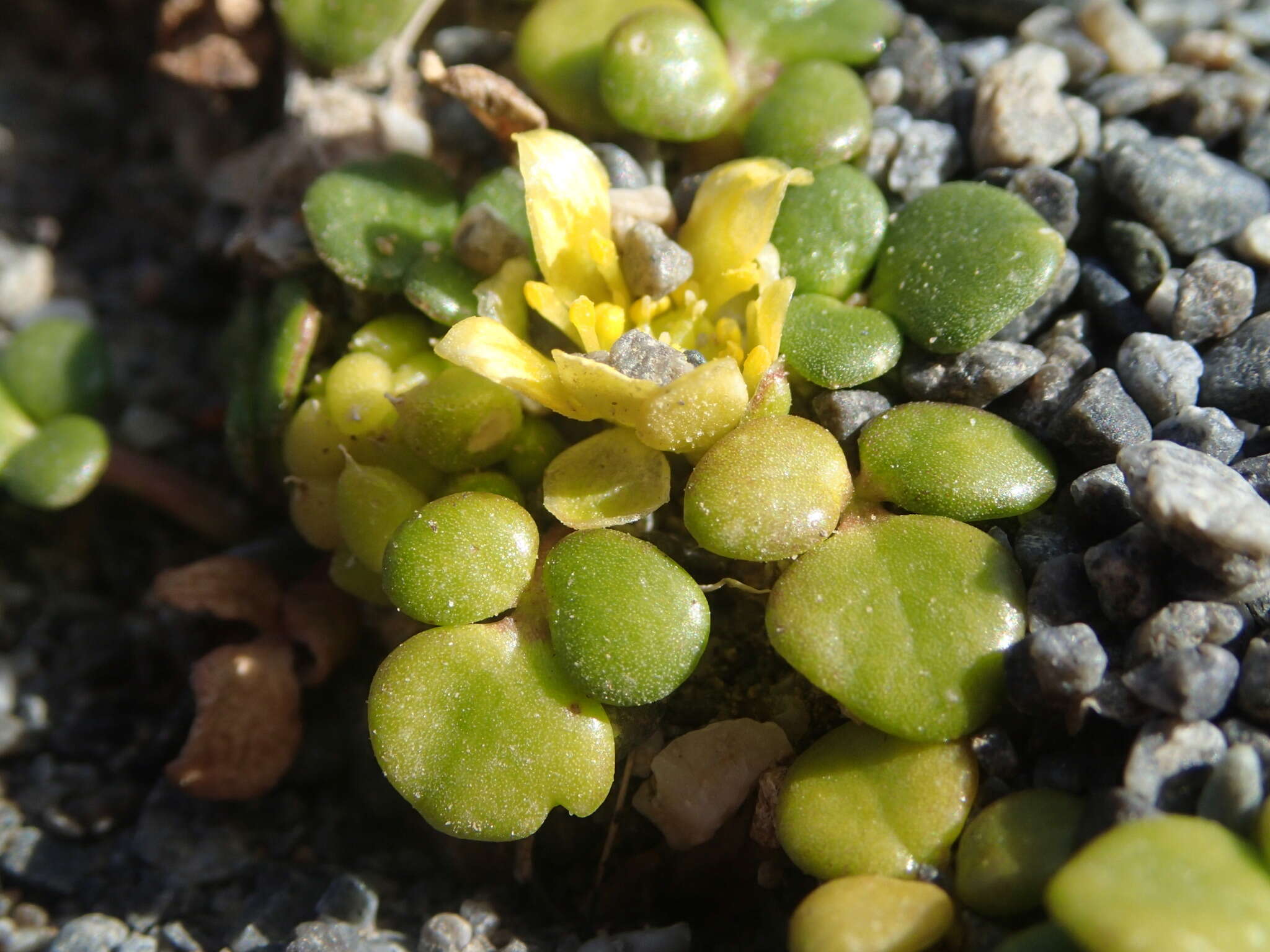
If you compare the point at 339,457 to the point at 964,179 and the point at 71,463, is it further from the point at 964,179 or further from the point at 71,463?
the point at 964,179

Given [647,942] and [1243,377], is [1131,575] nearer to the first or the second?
[1243,377]

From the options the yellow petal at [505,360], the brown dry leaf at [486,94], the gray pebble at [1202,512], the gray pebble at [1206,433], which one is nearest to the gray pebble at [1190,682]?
the gray pebble at [1202,512]

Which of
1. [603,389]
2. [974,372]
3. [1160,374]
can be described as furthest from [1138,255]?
[603,389]

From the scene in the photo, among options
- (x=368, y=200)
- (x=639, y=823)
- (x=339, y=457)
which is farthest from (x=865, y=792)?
(x=368, y=200)

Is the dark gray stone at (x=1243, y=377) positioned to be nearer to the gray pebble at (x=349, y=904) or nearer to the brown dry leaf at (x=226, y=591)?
the gray pebble at (x=349, y=904)

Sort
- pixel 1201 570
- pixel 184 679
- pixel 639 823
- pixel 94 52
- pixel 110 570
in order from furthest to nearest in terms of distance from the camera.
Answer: pixel 94 52, pixel 110 570, pixel 184 679, pixel 639 823, pixel 1201 570

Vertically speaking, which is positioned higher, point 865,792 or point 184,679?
point 865,792

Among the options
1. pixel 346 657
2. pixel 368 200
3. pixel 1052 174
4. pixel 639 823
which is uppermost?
pixel 1052 174

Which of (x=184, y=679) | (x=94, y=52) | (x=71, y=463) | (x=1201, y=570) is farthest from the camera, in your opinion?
(x=94, y=52)
